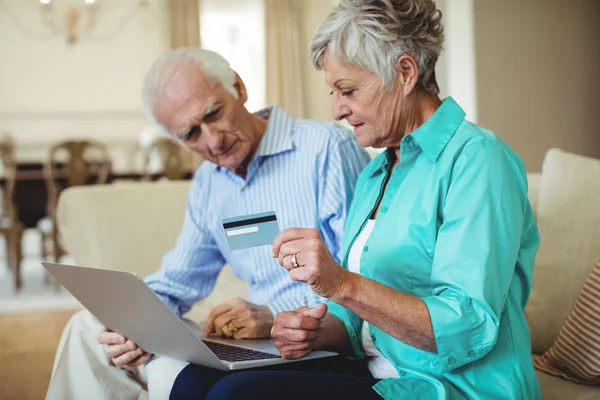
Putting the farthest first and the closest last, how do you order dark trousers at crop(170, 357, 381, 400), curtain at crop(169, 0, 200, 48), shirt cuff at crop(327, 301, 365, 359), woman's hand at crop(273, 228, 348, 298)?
curtain at crop(169, 0, 200, 48)
shirt cuff at crop(327, 301, 365, 359)
dark trousers at crop(170, 357, 381, 400)
woman's hand at crop(273, 228, 348, 298)

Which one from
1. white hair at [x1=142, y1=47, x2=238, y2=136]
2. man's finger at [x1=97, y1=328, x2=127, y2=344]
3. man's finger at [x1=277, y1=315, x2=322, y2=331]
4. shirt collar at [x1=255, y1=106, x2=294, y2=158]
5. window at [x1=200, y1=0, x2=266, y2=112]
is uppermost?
window at [x1=200, y1=0, x2=266, y2=112]

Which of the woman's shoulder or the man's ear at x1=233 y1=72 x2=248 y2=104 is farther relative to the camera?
the man's ear at x1=233 y1=72 x2=248 y2=104

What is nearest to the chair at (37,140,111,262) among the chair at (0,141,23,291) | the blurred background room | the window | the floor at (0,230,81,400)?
the blurred background room

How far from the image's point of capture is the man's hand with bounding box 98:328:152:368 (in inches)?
54.7

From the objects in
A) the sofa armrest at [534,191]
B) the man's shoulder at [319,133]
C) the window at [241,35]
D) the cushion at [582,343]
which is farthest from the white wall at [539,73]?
the window at [241,35]

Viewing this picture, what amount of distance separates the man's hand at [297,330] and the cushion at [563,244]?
72 cm

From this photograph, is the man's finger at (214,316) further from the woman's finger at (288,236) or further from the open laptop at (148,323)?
the woman's finger at (288,236)

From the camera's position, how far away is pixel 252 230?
111 cm

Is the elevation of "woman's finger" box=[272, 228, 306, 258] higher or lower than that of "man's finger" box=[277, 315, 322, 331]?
higher

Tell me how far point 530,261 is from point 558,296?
0.62 metres

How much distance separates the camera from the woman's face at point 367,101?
1.17m

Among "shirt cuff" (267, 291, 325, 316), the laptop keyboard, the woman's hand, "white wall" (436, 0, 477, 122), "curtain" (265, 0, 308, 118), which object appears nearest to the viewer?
the woman's hand

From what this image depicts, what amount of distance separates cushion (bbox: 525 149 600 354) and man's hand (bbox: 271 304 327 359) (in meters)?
0.72

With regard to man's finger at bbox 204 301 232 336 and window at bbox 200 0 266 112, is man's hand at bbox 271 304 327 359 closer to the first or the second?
man's finger at bbox 204 301 232 336
